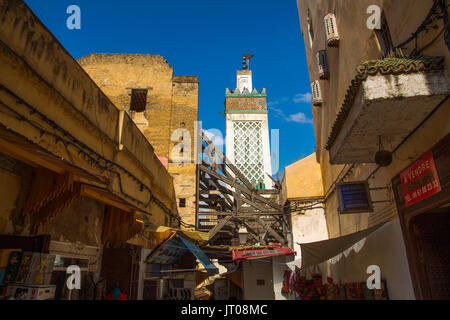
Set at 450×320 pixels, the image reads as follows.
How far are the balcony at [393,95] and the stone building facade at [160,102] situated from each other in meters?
7.84

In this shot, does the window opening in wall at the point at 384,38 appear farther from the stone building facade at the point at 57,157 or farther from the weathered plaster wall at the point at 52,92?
the weathered plaster wall at the point at 52,92

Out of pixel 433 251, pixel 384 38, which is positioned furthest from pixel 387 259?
pixel 384 38

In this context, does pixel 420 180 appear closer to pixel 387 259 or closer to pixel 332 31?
pixel 387 259

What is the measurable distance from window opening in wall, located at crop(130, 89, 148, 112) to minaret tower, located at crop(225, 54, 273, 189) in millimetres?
6842

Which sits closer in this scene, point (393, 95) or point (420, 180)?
point (393, 95)

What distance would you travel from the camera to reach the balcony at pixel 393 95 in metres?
3.44

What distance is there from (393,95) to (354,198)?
265 centimetres

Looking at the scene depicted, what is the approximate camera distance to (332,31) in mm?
7316

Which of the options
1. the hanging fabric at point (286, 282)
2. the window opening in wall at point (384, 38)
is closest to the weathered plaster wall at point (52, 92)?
the window opening in wall at point (384, 38)

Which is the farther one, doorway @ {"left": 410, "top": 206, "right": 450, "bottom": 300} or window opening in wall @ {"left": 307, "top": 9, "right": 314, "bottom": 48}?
window opening in wall @ {"left": 307, "top": 9, "right": 314, "bottom": 48}

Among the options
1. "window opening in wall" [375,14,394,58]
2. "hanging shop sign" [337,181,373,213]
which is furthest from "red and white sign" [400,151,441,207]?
"window opening in wall" [375,14,394,58]

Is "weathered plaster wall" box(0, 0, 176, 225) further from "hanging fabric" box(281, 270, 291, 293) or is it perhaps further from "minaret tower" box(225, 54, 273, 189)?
"minaret tower" box(225, 54, 273, 189)

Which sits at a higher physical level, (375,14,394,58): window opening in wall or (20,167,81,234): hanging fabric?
(375,14,394,58): window opening in wall

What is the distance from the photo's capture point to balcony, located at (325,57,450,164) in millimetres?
3441
